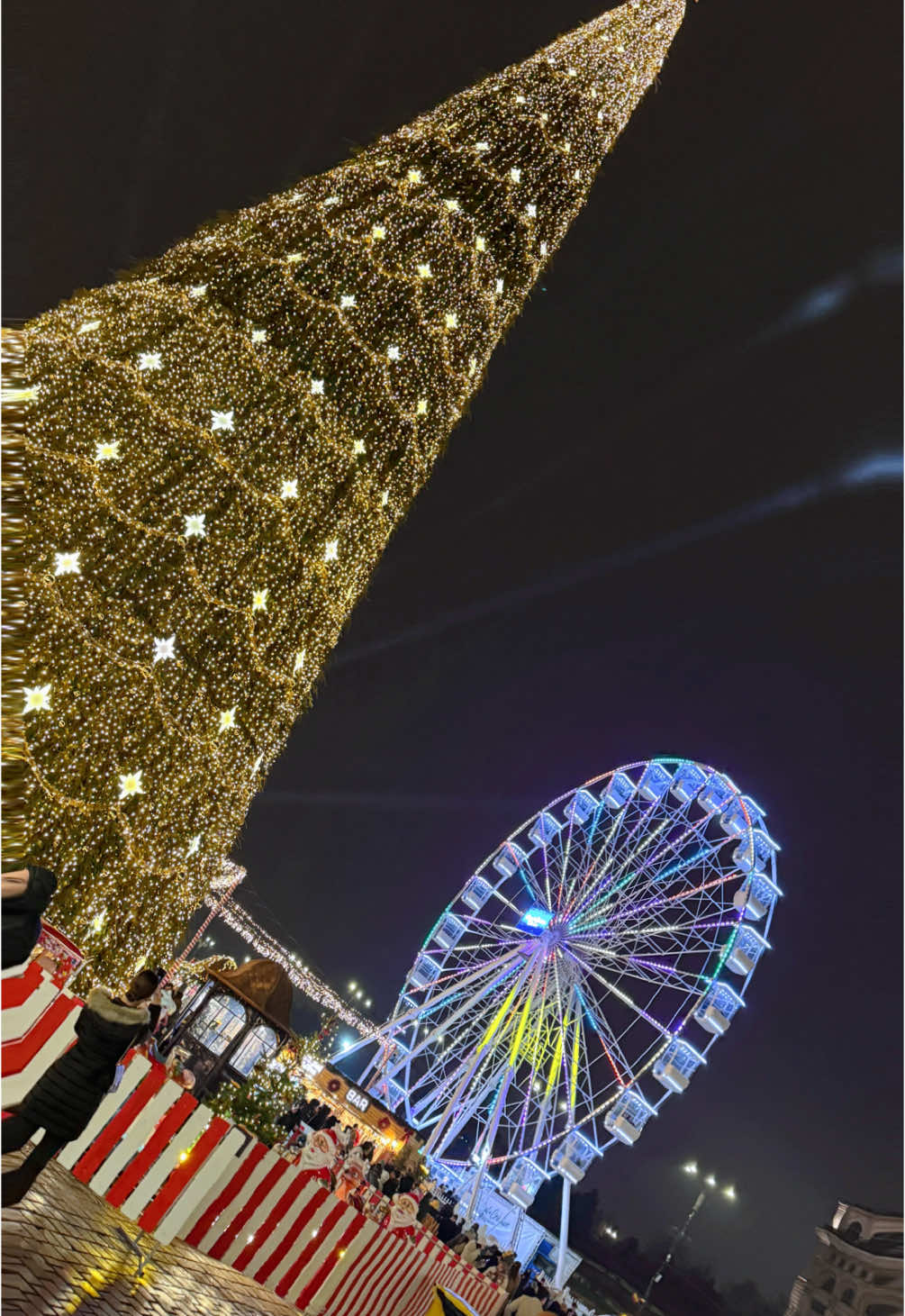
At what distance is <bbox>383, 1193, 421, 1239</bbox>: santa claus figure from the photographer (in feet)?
24.5

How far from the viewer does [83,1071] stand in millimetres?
3812

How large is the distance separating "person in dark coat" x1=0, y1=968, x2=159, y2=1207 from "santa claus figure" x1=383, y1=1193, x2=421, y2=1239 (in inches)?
171

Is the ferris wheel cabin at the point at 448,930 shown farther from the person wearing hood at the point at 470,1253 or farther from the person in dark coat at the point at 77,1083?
the person in dark coat at the point at 77,1083

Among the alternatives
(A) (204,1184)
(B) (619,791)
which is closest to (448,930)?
(B) (619,791)

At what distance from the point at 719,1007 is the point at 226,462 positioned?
721 inches

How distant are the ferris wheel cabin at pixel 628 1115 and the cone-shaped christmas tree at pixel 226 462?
1637 centimetres

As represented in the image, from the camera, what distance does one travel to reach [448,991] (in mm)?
23406

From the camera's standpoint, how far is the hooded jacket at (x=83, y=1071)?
379cm

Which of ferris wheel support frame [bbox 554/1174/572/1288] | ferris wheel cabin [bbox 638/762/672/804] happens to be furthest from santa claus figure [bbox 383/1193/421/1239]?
ferris wheel cabin [bbox 638/762/672/804]

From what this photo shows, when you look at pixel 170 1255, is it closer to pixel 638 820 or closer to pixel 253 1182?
pixel 253 1182

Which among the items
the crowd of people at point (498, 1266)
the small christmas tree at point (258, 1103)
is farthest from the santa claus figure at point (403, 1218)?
the crowd of people at point (498, 1266)

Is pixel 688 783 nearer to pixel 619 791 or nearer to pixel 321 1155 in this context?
pixel 619 791

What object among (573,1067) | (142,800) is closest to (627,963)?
(573,1067)

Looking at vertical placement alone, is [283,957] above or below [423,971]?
below
